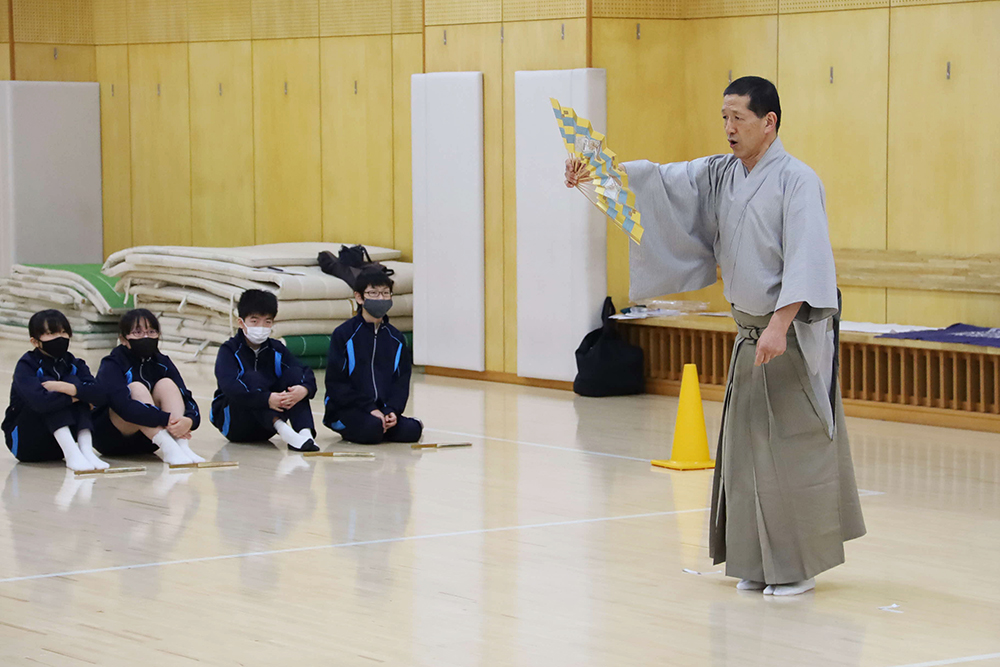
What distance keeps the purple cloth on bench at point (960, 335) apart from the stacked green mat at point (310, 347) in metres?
3.88

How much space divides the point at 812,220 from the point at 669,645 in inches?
54.9

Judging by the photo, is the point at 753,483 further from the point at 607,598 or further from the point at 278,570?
the point at 278,570

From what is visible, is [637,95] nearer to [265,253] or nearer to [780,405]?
[265,253]

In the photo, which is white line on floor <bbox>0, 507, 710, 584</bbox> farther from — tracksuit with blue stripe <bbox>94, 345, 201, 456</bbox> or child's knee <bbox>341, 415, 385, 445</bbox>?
child's knee <bbox>341, 415, 385, 445</bbox>

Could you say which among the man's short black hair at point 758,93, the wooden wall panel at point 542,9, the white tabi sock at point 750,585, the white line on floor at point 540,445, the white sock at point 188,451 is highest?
the wooden wall panel at point 542,9

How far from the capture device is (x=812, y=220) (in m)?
4.75

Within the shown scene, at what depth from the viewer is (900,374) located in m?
8.83

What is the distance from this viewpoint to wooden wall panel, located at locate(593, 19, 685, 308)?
9.95 m

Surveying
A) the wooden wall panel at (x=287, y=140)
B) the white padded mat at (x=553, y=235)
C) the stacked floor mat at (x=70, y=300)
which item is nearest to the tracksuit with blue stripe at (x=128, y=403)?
the white padded mat at (x=553, y=235)

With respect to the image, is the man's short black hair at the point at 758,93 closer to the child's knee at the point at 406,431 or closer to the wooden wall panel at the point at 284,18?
the child's knee at the point at 406,431

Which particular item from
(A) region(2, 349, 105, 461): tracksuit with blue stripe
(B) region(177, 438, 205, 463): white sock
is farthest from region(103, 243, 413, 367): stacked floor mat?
(A) region(2, 349, 105, 461): tracksuit with blue stripe

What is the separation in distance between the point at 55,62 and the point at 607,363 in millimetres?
7659

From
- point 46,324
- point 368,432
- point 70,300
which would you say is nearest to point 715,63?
point 368,432

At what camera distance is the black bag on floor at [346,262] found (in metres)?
11.5
